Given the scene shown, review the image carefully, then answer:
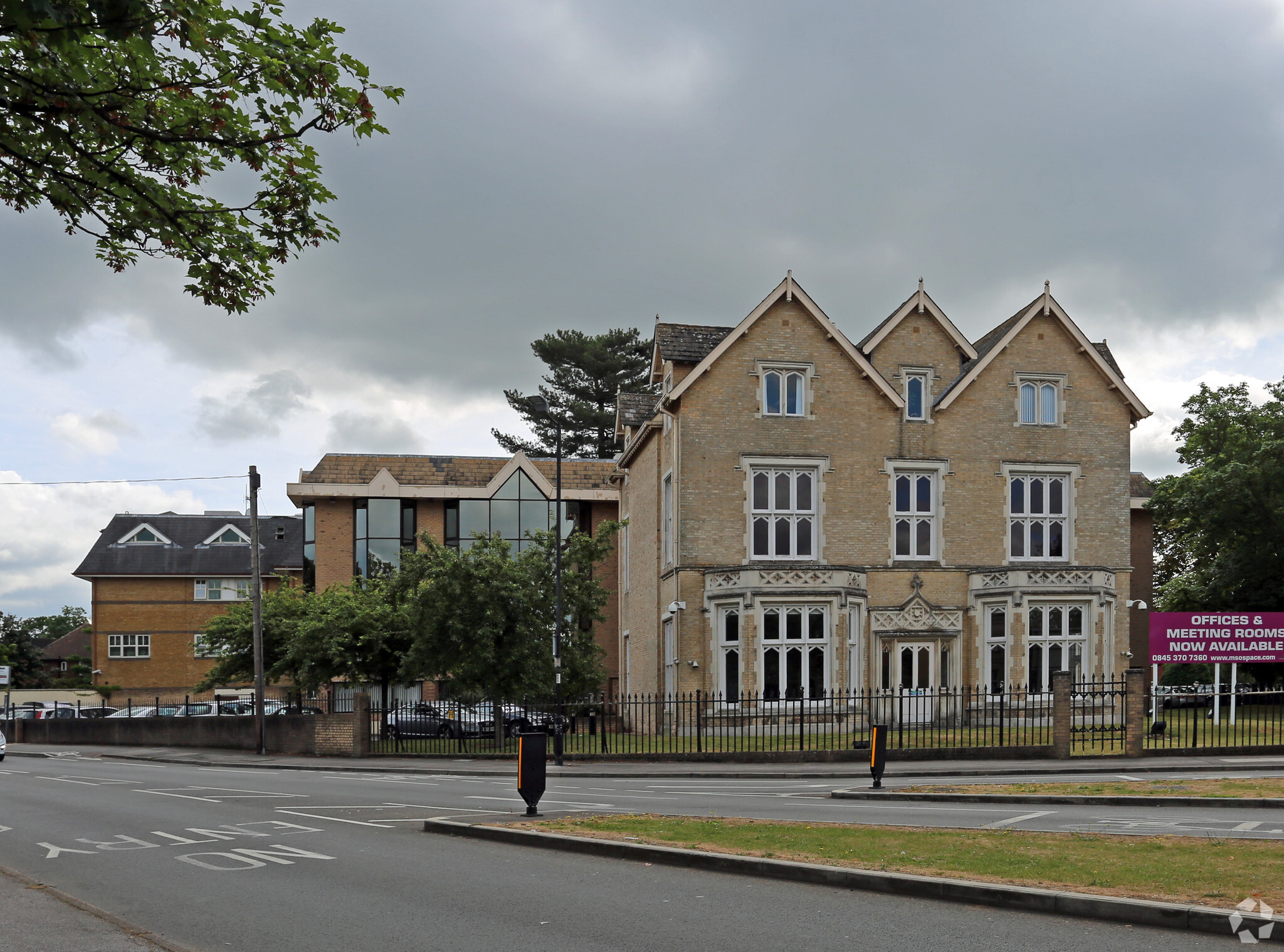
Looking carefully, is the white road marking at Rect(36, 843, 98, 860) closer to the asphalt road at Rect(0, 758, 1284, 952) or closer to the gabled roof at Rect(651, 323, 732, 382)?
the asphalt road at Rect(0, 758, 1284, 952)

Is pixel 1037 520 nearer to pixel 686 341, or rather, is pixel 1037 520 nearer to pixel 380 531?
pixel 686 341

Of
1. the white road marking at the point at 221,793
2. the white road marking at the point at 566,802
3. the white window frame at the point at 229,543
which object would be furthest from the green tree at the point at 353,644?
the white window frame at the point at 229,543

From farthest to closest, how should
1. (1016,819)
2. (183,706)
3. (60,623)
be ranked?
(60,623) → (183,706) → (1016,819)

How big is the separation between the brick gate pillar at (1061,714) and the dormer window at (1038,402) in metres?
12.0

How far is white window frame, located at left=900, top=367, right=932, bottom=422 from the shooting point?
35.4 m

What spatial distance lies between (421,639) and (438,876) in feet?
72.2

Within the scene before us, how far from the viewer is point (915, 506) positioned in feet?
115

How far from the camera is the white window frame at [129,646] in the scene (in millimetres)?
66625

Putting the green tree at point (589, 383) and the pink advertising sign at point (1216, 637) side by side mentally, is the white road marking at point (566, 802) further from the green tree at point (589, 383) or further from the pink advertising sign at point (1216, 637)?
the green tree at point (589, 383)

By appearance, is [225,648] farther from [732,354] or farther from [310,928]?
[310,928]

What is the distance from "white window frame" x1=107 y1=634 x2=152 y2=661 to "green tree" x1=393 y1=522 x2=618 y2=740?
39970mm

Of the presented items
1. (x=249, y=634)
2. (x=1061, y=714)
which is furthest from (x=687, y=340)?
(x=249, y=634)

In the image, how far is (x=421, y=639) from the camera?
32031 mm

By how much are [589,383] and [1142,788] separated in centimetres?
5802
